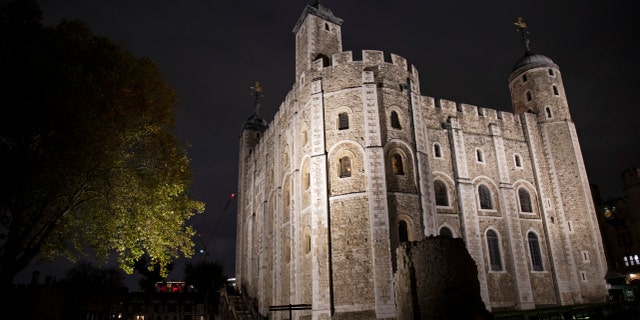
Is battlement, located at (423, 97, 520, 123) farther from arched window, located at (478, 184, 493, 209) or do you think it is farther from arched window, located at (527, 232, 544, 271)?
arched window, located at (527, 232, 544, 271)

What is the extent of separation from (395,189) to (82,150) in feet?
46.4

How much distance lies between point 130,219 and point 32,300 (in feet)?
33.3

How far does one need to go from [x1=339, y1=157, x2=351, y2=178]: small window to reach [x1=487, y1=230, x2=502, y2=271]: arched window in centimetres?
1115

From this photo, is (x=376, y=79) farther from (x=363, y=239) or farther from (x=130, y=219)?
(x=130, y=219)

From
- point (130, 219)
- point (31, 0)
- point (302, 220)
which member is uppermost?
point (31, 0)

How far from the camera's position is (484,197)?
27.5 m

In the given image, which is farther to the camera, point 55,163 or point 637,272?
point 637,272

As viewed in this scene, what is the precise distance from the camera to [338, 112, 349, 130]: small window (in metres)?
22.3

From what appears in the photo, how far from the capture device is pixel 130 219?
44.4 feet

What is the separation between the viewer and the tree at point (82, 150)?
10516 millimetres

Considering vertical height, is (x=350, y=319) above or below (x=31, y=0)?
below

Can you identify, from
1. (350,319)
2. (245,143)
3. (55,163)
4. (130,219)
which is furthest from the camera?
(245,143)

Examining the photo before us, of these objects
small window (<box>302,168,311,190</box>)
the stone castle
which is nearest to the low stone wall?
the stone castle

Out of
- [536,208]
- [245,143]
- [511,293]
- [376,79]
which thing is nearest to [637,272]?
[536,208]
